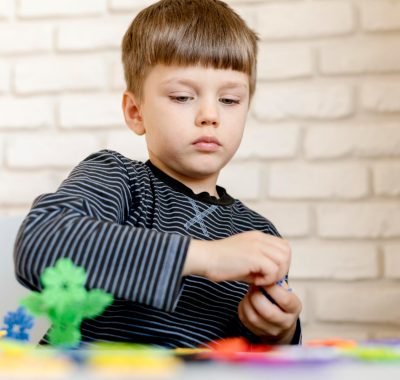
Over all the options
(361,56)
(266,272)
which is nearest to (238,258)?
(266,272)

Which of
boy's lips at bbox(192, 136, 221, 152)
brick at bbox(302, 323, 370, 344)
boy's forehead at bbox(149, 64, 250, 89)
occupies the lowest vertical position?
brick at bbox(302, 323, 370, 344)

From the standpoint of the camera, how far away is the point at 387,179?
4.58 feet

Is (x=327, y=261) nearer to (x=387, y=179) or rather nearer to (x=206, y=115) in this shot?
(x=387, y=179)

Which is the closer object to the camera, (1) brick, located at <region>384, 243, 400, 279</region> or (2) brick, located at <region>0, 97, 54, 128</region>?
(1) brick, located at <region>384, 243, 400, 279</region>

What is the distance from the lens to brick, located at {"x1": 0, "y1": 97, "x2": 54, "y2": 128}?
1.52m

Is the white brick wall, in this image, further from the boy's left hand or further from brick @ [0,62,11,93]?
the boy's left hand

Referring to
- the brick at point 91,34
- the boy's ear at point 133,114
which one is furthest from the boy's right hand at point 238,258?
the brick at point 91,34

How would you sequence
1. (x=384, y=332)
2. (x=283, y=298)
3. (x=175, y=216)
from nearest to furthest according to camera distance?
(x=283, y=298)
(x=175, y=216)
(x=384, y=332)

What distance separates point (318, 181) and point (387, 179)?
148 millimetres

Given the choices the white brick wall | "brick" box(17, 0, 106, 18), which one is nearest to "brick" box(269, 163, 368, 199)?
the white brick wall

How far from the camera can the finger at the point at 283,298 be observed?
31.7 inches

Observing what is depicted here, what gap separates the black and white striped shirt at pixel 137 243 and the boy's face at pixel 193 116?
1.7 inches

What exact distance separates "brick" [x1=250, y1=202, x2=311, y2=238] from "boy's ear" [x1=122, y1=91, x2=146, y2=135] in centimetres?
41

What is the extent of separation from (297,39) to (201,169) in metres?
0.57
